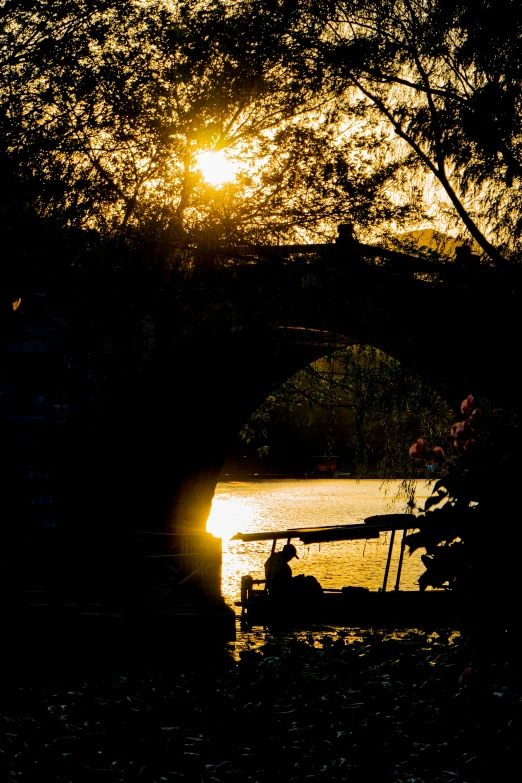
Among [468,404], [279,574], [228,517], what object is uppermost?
[468,404]

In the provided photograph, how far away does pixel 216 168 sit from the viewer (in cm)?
920

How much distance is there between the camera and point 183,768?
19.7 feet

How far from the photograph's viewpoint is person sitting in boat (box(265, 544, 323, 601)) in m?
14.2

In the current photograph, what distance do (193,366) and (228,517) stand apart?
2059 centimetres

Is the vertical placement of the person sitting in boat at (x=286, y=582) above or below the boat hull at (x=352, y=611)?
above

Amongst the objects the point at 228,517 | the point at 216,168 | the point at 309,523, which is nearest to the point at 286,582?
the point at 216,168

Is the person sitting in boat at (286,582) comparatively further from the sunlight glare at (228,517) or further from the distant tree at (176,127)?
the sunlight glare at (228,517)

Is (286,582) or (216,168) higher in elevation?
(216,168)

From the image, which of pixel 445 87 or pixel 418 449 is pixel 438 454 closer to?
pixel 418 449

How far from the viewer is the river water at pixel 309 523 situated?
20.8 meters

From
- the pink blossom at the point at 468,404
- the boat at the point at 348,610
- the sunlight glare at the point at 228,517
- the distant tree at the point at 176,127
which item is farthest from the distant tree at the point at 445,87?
the sunlight glare at the point at 228,517

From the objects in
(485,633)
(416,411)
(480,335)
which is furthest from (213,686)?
→ (485,633)

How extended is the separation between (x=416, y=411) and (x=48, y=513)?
6.43m

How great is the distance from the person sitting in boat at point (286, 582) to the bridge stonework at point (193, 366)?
1.78m
